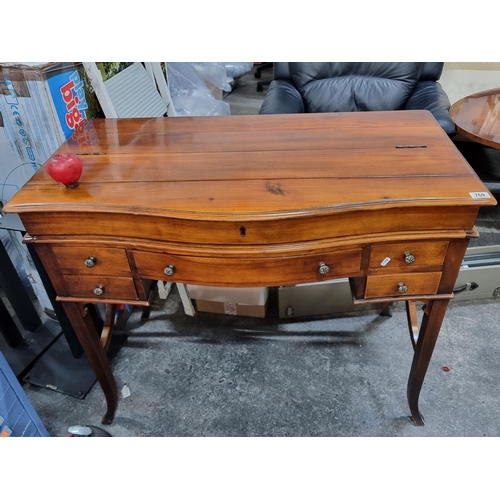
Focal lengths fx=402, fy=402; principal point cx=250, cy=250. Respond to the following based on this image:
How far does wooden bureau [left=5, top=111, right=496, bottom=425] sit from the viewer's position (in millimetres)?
881

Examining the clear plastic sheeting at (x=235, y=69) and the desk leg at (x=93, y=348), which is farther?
the clear plastic sheeting at (x=235, y=69)

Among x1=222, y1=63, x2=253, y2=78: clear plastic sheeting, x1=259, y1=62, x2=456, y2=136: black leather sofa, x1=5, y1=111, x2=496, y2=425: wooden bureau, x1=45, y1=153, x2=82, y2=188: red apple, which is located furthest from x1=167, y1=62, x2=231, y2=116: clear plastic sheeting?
x1=45, y1=153, x2=82, y2=188: red apple

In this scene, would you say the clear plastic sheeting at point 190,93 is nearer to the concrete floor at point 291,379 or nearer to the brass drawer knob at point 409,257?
the concrete floor at point 291,379

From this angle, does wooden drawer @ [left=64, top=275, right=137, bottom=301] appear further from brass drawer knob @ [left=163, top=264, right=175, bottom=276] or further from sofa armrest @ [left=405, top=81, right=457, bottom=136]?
sofa armrest @ [left=405, top=81, right=457, bottom=136]

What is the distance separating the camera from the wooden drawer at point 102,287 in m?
1.04

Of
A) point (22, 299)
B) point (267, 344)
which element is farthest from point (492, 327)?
point (22, 299)

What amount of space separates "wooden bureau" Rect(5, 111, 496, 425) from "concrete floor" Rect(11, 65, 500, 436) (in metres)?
0.41

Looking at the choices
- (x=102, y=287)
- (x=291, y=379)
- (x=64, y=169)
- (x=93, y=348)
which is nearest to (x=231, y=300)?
(x=291, y=379)

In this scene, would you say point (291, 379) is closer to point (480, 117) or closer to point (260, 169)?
point (260, 169)

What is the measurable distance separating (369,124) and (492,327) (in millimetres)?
1049

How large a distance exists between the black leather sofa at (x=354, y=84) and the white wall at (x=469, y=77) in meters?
0.38

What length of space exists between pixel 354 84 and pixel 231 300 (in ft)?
4.94

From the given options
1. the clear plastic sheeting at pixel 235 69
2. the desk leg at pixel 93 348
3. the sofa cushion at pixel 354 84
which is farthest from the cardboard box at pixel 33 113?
the clear plastic sheeting at pixel 235 69

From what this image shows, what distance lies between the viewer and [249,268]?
0.96 metres
